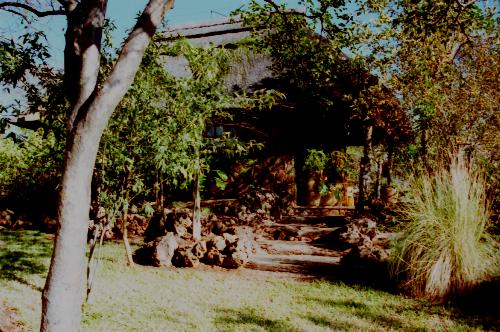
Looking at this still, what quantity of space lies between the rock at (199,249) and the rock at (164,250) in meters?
0.42

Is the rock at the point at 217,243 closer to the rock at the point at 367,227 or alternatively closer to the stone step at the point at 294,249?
the stone step at the point at 294,249

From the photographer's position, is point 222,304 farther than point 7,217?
No

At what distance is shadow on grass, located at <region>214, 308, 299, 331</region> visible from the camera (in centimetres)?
445

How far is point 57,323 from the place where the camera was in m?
2.98

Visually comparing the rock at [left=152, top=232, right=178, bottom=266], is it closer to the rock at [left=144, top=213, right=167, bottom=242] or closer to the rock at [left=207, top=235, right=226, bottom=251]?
the rock at [left=207, top=235, right=226, bottom=251]

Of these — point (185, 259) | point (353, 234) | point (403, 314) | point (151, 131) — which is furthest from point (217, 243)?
point (403, 314)

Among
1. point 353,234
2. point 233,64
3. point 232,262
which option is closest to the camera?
point 232,262

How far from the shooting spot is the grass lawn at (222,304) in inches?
178

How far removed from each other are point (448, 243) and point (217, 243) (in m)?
4.22

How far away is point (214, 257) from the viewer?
289 inches

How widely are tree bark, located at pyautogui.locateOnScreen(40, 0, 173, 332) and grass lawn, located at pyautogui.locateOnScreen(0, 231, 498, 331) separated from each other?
4.68 ft

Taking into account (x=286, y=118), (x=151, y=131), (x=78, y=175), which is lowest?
(x=78, y=175)

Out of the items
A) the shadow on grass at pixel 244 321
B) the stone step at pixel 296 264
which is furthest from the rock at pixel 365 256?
the shadow on grass at pixel 244 321

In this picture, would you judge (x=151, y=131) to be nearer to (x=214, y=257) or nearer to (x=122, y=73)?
(x=122, y=73)
